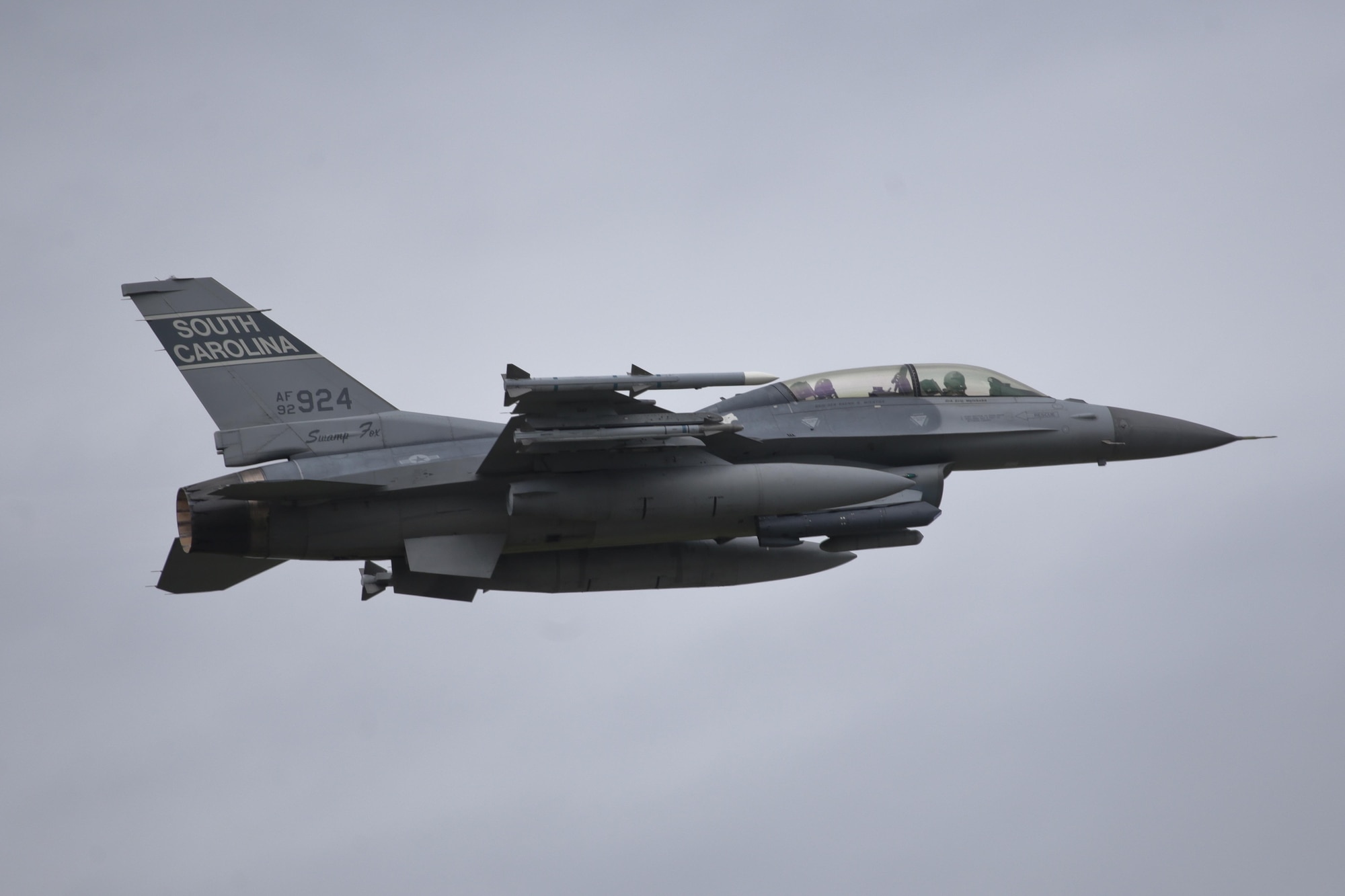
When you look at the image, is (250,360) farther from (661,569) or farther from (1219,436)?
(1219,436)

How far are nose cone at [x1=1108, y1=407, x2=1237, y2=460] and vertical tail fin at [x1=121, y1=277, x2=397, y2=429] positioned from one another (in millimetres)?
10660

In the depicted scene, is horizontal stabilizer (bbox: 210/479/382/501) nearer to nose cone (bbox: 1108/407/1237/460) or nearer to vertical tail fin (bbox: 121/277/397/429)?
vertical tail fin (bbox: 121/277/397/429)

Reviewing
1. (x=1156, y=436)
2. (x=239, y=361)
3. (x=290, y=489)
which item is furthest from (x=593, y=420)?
(x=1156, y=436)

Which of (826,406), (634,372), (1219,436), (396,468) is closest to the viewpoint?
(634,372)

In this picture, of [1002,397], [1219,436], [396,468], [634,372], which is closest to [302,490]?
[396,468]

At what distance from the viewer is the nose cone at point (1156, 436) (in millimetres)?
22000

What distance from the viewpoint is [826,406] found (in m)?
20.8

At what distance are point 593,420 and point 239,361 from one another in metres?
4.75

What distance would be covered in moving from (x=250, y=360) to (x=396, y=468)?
2.50 metres

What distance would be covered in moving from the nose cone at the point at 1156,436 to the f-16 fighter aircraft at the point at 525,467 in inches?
82.9

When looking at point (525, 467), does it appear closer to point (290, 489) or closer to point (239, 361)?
point (290, 489)

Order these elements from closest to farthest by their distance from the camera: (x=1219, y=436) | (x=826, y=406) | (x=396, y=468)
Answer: (x=396, y=468), (x=826, y=406), (x=1219, y=436)

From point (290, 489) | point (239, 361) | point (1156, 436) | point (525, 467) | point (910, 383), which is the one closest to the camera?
point (290, 489)

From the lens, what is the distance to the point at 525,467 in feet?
62.4
